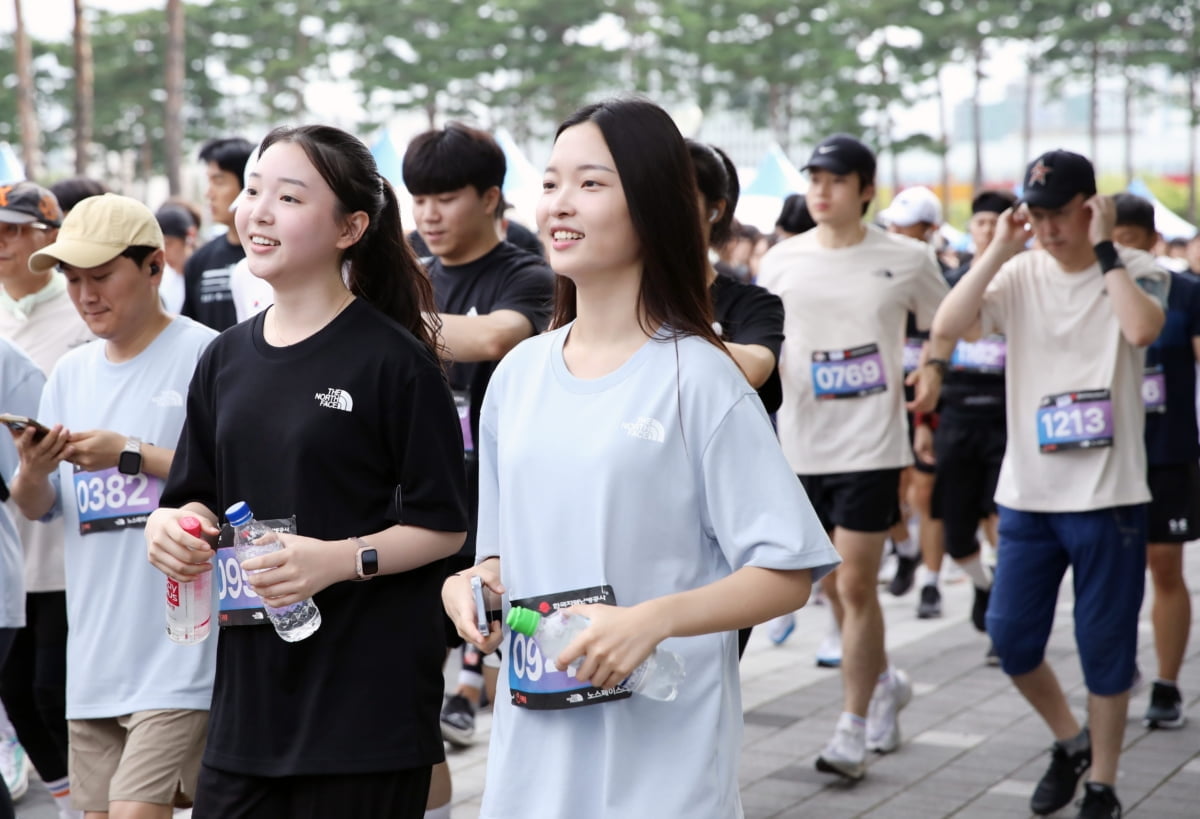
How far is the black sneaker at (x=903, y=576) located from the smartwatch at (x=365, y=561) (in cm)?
712

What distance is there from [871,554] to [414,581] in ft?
10.5

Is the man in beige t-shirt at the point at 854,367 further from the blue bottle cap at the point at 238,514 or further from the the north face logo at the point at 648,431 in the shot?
the the north face logo at the point at 648,431

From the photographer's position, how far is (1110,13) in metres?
43.2

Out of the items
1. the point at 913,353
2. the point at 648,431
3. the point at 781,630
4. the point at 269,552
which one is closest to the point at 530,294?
the point at 269,552

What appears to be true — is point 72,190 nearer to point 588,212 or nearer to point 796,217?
point 796,217

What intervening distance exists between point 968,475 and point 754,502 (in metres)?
6.07

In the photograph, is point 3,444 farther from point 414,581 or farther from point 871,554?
point 871,554

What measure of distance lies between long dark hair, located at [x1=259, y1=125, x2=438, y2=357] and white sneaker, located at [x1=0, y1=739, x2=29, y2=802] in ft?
10.5

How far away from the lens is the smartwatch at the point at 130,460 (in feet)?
12.3

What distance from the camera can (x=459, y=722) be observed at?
6.14 m

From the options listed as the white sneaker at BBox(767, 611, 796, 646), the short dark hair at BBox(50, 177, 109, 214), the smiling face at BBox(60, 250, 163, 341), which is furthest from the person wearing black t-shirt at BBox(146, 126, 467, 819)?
the white sneaker at BBox(767, 611, 796, 646)

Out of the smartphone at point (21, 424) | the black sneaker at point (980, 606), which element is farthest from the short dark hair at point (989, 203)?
the smartphone at point (21, 424)

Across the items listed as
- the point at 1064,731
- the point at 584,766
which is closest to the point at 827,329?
the point at 1064,731

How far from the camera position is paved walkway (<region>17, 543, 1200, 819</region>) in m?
5.41
